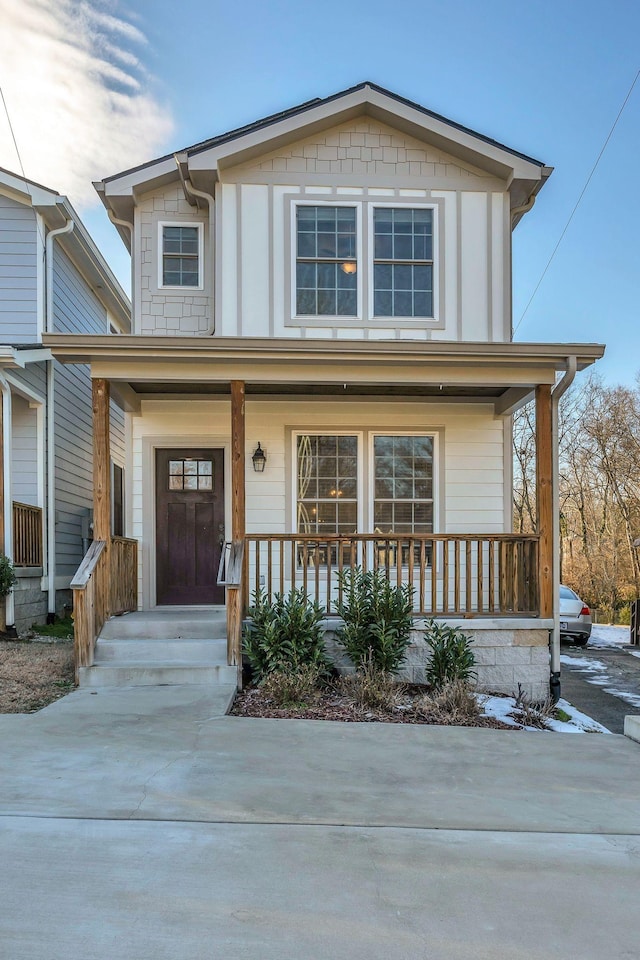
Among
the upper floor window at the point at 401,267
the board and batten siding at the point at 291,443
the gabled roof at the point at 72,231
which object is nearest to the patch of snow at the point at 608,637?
the board and batten siding at the point at 291,443

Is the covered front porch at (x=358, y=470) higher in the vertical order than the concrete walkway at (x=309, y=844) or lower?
higher

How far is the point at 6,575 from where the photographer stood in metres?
8.88

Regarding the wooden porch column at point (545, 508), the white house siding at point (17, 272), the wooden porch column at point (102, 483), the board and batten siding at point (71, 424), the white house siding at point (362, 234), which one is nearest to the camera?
the wooden porch column at point (102, 483)

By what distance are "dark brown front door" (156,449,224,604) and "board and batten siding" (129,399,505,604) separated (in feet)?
0.51

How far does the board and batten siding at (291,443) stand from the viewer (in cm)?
910

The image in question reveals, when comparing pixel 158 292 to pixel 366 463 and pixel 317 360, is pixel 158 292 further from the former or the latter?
pixel 366 463

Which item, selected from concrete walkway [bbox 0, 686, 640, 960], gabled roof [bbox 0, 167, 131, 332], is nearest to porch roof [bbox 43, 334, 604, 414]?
concrete walkway [bbox 0, 686, 640, 960]

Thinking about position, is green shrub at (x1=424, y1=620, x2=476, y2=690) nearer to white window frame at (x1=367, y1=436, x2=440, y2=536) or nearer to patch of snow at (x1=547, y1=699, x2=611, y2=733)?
patch of snow at (x1=547, y1=699, x2=611, y2=733)

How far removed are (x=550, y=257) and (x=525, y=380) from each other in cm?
1084

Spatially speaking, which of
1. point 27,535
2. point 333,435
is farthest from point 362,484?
point 27,535

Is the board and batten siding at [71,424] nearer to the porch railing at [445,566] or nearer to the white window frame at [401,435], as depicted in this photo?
the porch railing at [445,566]

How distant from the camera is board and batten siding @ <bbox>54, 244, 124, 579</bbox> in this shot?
11297mm

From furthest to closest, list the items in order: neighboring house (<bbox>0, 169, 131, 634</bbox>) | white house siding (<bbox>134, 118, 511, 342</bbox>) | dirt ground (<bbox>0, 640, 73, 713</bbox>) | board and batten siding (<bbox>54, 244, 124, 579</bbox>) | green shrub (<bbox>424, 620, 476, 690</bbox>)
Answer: board and batten siding (<bbox>54, 244, 124, 579</bbox>) → neighboring house (<bbox>0, 169, 131, 634</bbox>) → white house siding (<bbox>134, 118, 511, 342</bbox>) → green shrub (<bbox>424, 620, 476, 690</bbox>) → dirt ground (<bbox>0, 640, 73, 713</bbox>)

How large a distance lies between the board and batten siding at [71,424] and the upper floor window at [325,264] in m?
4.42
